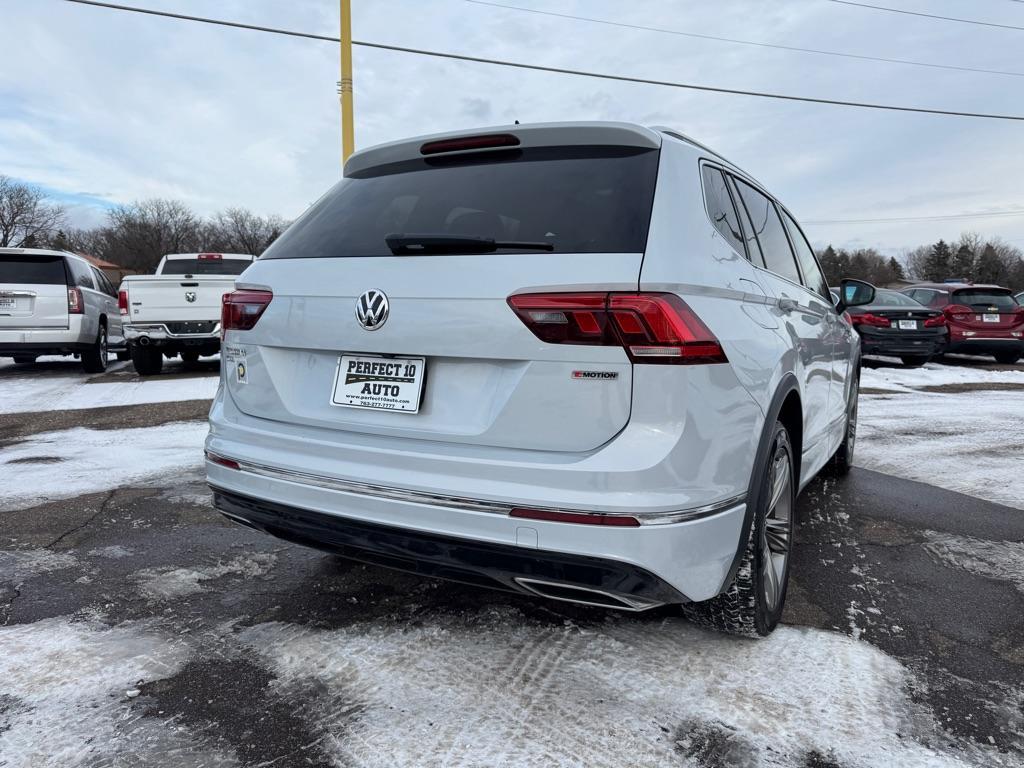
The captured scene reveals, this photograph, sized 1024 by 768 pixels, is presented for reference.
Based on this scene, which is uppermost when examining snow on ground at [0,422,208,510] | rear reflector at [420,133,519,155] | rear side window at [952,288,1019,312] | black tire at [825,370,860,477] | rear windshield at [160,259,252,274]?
rear windshield at [160,259,252,274]

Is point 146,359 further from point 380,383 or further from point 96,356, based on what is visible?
point 380,383

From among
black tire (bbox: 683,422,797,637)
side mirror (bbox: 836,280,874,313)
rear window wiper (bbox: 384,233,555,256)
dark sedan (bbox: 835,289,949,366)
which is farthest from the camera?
dark sedan (bbox: 835,289,949,366)

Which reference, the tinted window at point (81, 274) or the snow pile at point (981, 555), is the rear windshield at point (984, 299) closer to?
the snow pile at point (981, 555)

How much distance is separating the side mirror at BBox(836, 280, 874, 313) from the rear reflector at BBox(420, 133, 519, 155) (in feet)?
9.76

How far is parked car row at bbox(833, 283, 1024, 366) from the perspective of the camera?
12.8 metres

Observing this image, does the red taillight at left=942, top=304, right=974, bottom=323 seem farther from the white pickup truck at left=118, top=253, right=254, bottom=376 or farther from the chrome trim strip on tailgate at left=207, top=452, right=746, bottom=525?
the chrome trim strip on tailgate at left=207, top=452, right=746, bottom=525

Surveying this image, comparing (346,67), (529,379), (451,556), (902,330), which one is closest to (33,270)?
(346,67)

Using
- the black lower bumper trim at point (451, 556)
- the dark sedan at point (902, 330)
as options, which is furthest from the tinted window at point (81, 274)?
the dark sedan at point (902, 330)

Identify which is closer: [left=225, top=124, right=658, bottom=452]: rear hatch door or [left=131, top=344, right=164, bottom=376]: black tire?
[left=225, top=124, right=658, bottom=452]: rear hatch door

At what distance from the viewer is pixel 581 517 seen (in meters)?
1.89

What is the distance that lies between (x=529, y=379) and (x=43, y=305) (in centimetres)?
1078

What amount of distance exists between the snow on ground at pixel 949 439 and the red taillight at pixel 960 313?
4.35m

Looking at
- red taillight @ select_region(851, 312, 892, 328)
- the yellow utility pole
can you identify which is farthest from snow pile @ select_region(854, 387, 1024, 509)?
the yellow utility pole

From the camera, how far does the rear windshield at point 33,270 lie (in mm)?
10227
